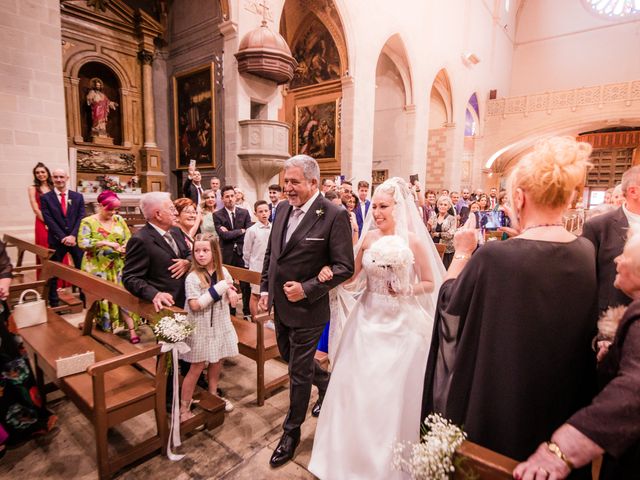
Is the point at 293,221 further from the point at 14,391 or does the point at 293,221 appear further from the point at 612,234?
the point at 612,234

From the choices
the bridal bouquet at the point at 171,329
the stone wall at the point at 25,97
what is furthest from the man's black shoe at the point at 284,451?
the stone wall at the point at 25,97

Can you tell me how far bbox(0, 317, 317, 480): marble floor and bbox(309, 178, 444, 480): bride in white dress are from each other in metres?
0.42

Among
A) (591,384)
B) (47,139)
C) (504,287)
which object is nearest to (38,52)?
(47,139)

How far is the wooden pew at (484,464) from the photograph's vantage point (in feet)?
3.50

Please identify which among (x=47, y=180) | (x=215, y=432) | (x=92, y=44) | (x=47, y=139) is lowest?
(x=215, y=432)

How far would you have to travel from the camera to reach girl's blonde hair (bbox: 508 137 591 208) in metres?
1.21

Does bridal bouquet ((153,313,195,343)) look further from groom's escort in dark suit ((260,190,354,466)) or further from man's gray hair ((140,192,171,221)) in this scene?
man's gray hair ((140,192,171,221))

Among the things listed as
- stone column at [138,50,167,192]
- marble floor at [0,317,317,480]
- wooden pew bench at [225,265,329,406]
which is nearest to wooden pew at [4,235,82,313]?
marble floor at [0,317,317,480]

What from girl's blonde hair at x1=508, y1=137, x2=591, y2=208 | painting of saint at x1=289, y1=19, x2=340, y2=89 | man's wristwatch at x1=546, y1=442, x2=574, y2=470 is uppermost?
painting of saint at x1=289, y1=19, x2=340, y2=89

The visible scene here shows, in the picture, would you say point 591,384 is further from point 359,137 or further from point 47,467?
point 359,137

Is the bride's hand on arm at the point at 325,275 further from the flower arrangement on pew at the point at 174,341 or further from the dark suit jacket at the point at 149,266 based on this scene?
the dark suit jacket at the point at 149,266

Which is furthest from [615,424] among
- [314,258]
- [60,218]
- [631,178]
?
[60,218]

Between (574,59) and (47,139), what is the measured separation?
88.9 feet

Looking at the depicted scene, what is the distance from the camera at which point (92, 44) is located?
33.0 ft
